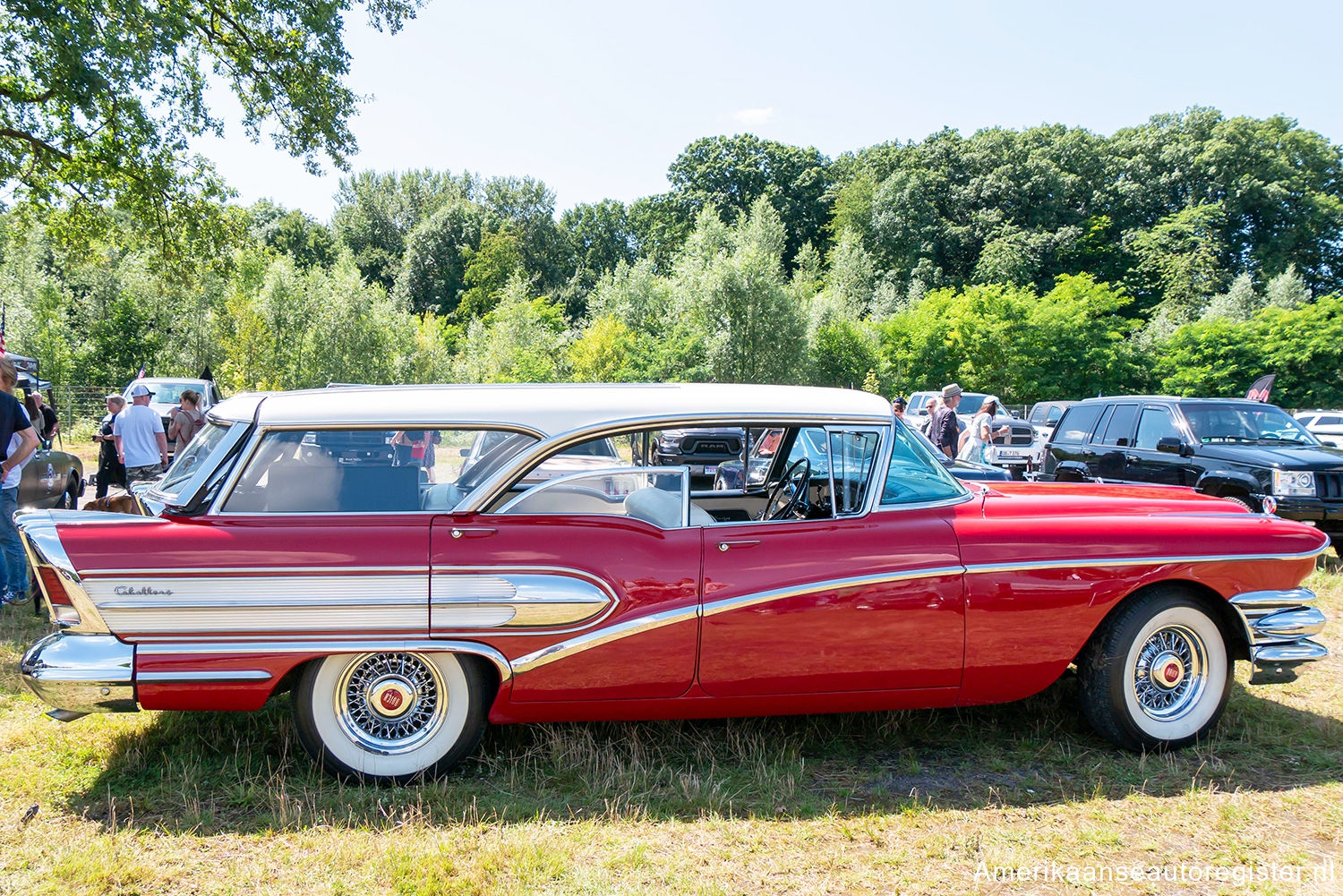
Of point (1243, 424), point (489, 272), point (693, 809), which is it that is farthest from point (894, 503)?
point (489, 272)

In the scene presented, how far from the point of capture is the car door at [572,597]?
3535 millimetres

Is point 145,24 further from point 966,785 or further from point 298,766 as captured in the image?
point 966,785

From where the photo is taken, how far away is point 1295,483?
812 cm

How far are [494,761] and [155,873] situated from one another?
133 centimetres

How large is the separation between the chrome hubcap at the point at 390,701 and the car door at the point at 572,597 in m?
0.29

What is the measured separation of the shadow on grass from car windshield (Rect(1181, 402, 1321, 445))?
556 cm

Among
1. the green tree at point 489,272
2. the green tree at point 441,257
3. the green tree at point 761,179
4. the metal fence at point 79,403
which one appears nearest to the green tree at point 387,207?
the green tree at point 441,257

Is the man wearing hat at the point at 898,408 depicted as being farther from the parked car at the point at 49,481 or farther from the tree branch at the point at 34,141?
the tree branch at the point at 34,141

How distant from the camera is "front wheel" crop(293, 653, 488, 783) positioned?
361 cm

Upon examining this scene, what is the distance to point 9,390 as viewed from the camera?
20.8 feet

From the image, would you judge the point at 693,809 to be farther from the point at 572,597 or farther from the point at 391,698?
the point at 391,698

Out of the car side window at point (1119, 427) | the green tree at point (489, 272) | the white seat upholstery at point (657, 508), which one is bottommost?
the white seat upholstery at point (657, 508)

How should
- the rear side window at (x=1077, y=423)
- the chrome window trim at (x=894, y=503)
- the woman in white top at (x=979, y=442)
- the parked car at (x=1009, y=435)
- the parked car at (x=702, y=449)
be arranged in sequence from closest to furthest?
1. the chrome window trim at (x=894, y=503)
2. the parked car at (x=702, y=449)
3. the woman in white top at (x=979, y=442)
4. the rear side window at (x=1077, y=423)
5. the parked car at (x=1009, y=435)

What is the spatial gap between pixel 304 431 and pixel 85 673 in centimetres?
124
